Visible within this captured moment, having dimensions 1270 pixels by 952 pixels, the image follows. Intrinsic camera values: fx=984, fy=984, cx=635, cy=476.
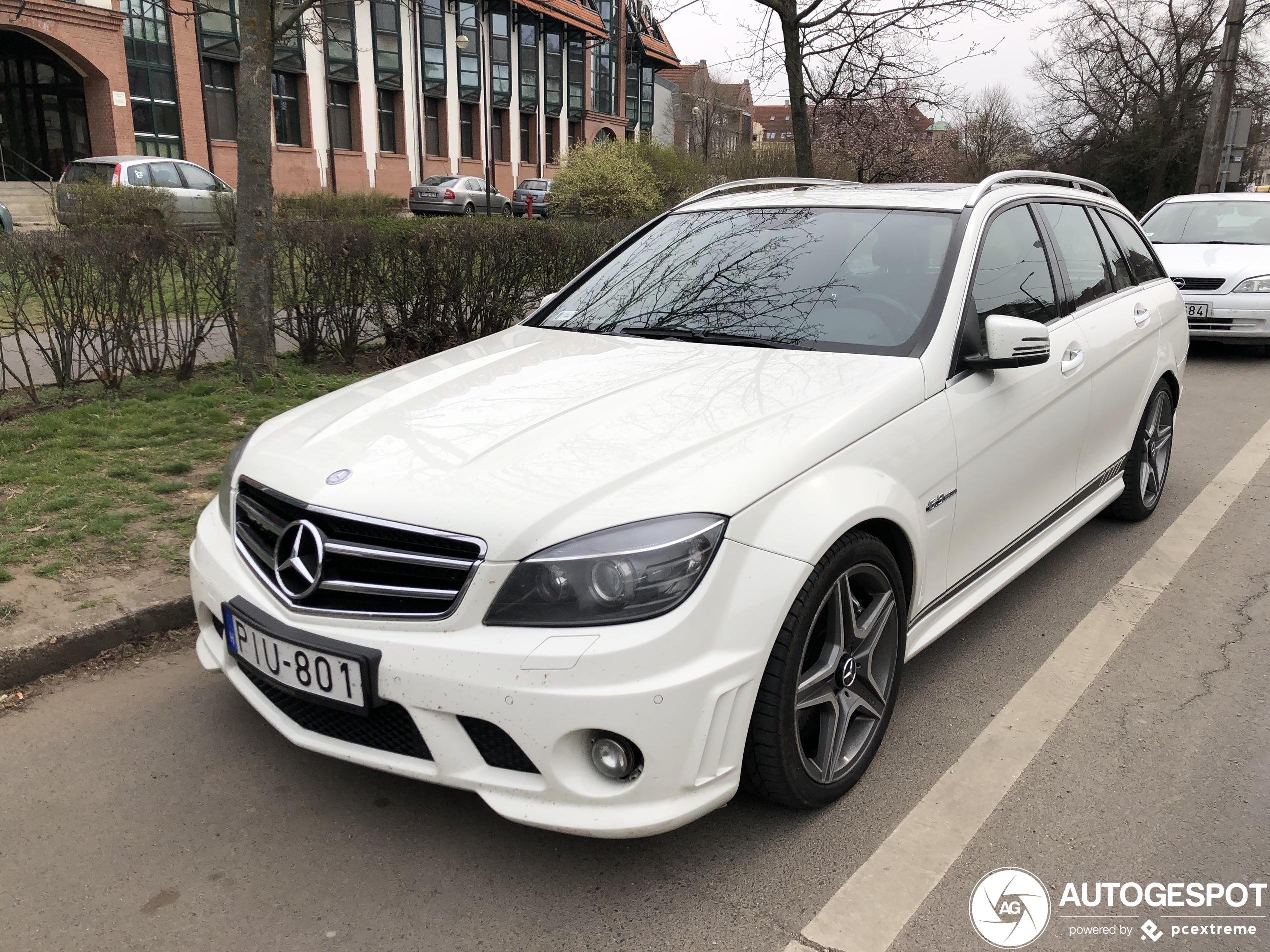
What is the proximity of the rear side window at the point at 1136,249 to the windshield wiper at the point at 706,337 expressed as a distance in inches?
98.4

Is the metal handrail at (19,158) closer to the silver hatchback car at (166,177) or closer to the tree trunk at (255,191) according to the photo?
the silver hatchback car at (166,177)

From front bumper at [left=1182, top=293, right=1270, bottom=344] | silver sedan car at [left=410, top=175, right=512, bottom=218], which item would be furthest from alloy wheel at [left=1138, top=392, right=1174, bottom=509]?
silver sedan car at [left=410, top=175, right=512, bottom=218]

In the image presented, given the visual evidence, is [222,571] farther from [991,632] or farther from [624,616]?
[991,632]

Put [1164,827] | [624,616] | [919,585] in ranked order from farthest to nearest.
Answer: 1. [919,585]
2. [1164,827]
3. [624,616]

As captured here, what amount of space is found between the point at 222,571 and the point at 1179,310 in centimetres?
490

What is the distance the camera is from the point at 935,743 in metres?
3.08

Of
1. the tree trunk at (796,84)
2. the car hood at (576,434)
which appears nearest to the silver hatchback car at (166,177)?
the tree trunk at (796,84)

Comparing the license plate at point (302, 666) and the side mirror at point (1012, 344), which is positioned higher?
the side mirror at point (1012, 344)

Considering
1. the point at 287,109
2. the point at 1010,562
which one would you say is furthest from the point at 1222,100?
the point at 287,109

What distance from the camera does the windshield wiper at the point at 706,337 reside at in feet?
10.8

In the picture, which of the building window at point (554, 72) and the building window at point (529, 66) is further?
the building window at point (554, 72)

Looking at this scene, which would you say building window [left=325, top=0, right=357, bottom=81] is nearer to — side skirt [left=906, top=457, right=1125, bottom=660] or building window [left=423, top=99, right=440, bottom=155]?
building window [left=423, top=99, right=440, bottom=155]

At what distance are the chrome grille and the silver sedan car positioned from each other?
99.1 feet

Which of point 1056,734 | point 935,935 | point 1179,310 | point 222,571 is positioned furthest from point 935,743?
point 1179,310
